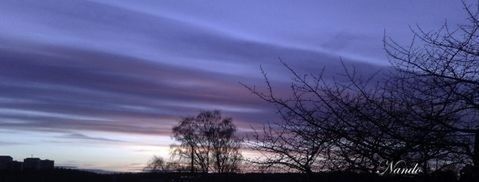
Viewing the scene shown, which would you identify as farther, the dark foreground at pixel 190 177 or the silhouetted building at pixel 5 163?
the silhouetted building at pixel 5 163

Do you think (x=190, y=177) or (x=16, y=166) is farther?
(x=16, y=166)

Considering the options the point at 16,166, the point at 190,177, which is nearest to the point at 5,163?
the point at 16,166

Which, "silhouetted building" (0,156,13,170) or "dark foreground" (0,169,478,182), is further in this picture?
"silhouetted building" (0,156,13,170)

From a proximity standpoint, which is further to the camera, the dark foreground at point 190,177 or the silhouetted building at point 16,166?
the silhouetted building at point 16,166

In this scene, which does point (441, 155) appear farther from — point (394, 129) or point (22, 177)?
point (22, 177)

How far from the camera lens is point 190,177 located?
203 feet

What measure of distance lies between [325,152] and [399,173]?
3.42 feet

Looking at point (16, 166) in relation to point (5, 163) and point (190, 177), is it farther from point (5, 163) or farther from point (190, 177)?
point (190, 177)

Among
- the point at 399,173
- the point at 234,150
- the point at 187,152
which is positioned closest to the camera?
the point at 399,173

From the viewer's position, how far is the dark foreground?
→ 9492 millimetres

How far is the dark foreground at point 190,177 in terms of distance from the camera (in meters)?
9.49

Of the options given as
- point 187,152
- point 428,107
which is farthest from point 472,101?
point 187,152

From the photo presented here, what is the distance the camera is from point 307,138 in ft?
32.4

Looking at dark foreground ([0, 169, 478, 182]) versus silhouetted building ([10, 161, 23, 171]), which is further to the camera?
silhouetted building ([10, 161, 23, 171])
